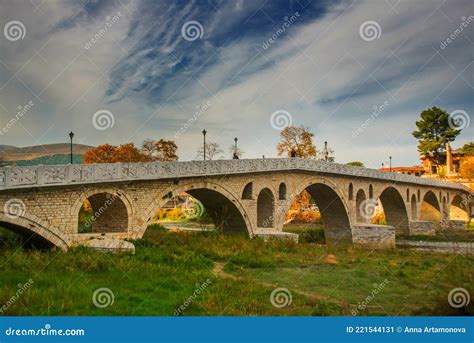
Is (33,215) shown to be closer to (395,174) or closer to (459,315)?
(459,315)

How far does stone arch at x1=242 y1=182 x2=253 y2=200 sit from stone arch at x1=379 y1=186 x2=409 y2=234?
22.0 meters

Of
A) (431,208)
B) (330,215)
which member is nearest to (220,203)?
(330,215)

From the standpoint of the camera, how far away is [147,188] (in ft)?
50.6

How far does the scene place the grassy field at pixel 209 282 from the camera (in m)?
7.89

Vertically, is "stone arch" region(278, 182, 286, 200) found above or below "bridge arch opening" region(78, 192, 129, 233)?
above

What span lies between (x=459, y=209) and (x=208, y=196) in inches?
2112

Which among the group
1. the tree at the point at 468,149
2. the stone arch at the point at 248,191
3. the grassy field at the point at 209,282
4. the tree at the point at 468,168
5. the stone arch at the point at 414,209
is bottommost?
the grassy field at the point at 209,282

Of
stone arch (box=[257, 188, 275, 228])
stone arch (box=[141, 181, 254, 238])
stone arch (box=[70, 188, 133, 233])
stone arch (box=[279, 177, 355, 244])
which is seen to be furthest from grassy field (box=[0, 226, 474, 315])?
stone arch (box=[279, 177, 355, 244])

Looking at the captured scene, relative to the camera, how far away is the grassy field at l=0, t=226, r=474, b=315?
7.89m

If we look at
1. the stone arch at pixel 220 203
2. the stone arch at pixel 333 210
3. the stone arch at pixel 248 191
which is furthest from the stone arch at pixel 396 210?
the stone arch at pixel 220 203

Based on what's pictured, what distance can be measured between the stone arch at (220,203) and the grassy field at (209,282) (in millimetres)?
2703

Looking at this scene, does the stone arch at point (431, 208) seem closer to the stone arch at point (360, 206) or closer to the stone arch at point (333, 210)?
the stone arch at point (360, 206)

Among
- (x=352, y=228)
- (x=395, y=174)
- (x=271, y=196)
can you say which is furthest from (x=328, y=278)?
(x=395, y=174)

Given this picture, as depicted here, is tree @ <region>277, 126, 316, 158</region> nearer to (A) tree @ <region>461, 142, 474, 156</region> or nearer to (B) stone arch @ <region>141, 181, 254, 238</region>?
(B) stone arch @ <region>141, 181, 254, 238</region>
